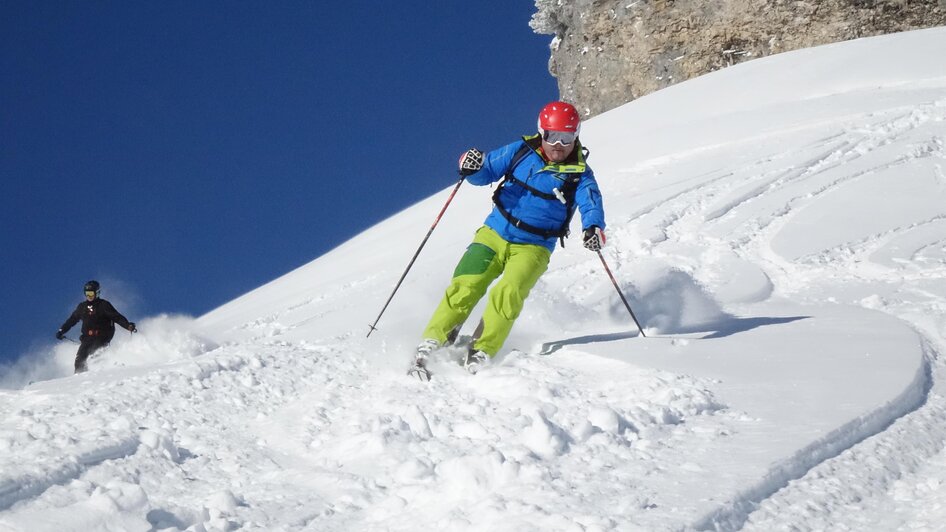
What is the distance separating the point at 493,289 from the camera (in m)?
5.39

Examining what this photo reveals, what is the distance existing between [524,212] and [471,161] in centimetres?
53

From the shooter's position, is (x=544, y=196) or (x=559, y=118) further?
(x=544, y=196)

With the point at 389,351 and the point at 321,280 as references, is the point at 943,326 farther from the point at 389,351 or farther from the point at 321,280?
the point at 321,280

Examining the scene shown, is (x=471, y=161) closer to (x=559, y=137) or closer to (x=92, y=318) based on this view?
(x=559, y=137)

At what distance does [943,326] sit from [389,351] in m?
3.95

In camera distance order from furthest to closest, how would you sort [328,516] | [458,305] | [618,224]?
[618,224]
[458,305]
[328,516]

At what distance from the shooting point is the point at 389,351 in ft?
18.2

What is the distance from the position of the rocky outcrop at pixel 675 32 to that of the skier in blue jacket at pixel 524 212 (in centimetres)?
2359

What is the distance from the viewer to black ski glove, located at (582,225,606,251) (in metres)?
5.60

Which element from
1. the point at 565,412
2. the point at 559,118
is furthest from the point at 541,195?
the point at 565,412

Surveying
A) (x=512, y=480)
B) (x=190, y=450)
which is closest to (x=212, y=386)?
(x=190, y=450)

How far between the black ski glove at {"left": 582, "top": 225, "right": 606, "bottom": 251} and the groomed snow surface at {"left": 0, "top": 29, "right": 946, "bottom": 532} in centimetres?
66

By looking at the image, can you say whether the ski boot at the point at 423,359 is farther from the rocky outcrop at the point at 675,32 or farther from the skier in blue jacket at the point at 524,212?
the rocky outcrop at the point at 675,32

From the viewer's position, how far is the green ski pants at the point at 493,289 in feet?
17.4
